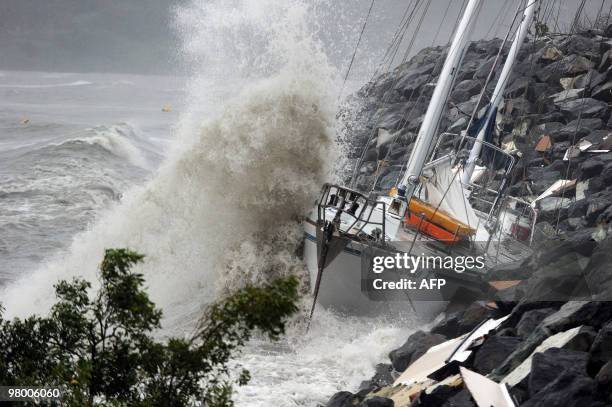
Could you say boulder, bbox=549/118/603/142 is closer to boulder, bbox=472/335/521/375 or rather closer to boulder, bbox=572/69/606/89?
boulder, bbox=572/69/606/89

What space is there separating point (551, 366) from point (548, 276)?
2.90 m

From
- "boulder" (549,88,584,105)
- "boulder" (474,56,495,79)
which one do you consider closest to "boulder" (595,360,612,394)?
"boulder" (549,88,584,105)

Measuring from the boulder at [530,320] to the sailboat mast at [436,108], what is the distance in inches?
182

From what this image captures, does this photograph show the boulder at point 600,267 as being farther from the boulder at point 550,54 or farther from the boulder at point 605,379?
the boulder at point 550,54

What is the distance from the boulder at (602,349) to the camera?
7.43 m

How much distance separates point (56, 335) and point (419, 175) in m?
9.39

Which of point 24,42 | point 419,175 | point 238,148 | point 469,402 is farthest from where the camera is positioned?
point 24,42

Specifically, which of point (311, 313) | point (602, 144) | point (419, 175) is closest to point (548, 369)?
point (311, 313)

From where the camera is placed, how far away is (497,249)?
13602 millimetres

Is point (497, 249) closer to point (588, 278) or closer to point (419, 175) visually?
point (419, 175)

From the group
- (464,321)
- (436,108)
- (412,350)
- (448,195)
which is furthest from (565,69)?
(412,350)

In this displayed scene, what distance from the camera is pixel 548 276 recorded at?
10.3 meters

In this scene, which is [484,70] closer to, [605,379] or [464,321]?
[464,321]

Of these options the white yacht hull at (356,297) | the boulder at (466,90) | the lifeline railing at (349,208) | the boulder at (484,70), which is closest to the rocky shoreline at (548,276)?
the white yacht hull at (356,297)
